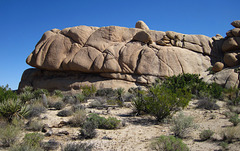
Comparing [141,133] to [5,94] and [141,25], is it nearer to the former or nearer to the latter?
[5,94]

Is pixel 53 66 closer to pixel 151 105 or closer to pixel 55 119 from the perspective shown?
pixel 55 119

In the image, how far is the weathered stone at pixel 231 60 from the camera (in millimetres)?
26578

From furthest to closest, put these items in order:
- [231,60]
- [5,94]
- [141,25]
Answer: [141,25]
[231,60]
[5,94]

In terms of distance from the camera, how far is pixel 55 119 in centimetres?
1084

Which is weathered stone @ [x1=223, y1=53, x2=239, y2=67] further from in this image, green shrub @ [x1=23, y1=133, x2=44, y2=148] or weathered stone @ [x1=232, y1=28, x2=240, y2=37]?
green shrub @ [x1=23, y1=133, x2=44, y2=148]

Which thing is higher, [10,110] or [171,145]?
[10,110]

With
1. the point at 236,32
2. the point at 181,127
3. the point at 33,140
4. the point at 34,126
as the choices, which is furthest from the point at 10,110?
the point at 236,32

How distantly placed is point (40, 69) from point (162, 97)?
81.2 feet

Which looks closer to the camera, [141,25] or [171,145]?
[171,145]

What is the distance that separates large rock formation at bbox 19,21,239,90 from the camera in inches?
1030

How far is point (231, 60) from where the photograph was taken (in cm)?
2666

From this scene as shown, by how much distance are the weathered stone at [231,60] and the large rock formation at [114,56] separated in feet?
6.96

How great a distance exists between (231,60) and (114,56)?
50.3 feet

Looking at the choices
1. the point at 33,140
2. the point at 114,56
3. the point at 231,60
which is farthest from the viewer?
Answer: the point at 114,56
